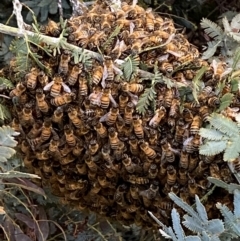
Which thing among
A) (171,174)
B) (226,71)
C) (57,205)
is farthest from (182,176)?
(57,205)

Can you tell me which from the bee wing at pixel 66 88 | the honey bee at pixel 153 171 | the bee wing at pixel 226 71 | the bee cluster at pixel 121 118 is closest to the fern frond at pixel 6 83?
the bee cluster at pixel 121 118

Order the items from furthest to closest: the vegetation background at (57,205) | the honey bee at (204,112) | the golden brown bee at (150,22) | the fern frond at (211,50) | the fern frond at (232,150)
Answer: the vegetation background at (57,205) → the fern frond at (211,50) → the golden brown bee at (150,22) → the honey bee at (204,112) → the fern frond at (232,150)

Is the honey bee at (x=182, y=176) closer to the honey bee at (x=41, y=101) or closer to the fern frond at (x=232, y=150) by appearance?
the fern frond at (x=232, y=150)

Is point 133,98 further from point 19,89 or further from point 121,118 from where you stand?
point 19,89

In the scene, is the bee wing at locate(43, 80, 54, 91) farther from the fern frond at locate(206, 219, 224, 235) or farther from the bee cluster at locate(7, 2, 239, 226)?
the fern frond at locate(206, 219, 224, 235)

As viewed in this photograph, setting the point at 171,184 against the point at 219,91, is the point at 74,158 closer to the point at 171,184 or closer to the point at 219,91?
the point at 171,184
